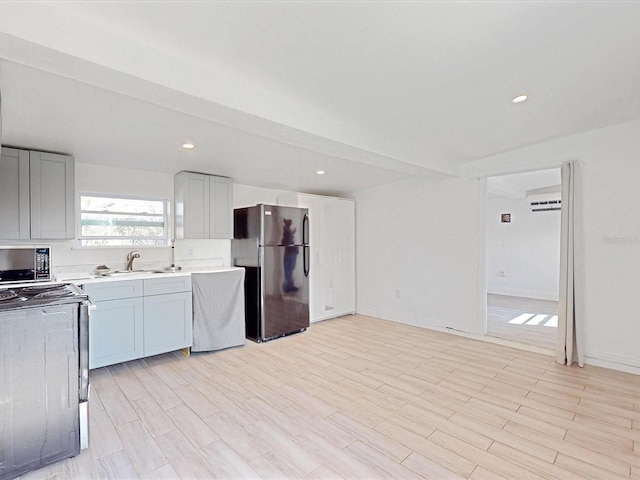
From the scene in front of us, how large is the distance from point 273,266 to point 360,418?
87.1 inches

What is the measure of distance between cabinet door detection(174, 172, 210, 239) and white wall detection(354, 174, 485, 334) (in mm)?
2643

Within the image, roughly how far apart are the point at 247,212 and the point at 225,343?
1.63 meters

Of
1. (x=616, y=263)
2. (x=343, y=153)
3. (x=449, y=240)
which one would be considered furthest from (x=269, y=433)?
(x=616, y=263)

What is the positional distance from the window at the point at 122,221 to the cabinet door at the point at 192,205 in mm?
251

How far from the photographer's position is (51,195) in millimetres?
2928

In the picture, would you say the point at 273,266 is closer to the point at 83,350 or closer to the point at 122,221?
the point at 122,221

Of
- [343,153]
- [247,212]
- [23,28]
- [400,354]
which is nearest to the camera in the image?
[23,28]

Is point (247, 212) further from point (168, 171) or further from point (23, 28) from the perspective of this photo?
point (23, 28)

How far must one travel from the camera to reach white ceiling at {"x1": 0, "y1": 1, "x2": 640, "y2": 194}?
59.1 inches

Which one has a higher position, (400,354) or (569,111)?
(569,111)

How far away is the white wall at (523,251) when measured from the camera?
20.6 ft

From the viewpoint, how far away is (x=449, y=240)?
4352 mm

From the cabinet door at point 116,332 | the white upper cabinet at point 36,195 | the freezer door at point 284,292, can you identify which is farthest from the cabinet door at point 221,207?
the white upper cabinet at point 36,195

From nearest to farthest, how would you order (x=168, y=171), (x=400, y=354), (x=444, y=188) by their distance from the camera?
(x=400, y=354) → (x=168, y=171) → (x=444, y=188)
